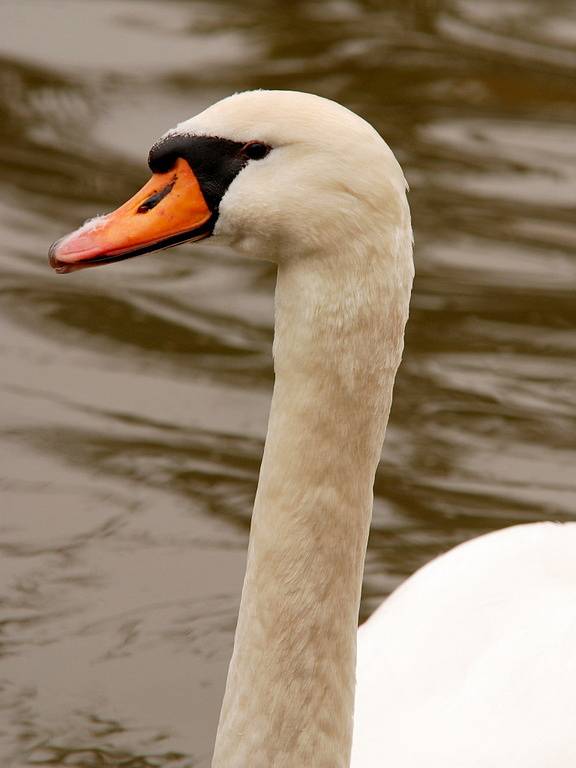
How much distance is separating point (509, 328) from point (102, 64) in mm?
2624

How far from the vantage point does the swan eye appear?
2.42 m

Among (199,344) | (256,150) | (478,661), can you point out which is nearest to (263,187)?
(256,150)

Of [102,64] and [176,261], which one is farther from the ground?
[102,64]

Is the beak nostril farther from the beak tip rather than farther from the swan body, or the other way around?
the swan body

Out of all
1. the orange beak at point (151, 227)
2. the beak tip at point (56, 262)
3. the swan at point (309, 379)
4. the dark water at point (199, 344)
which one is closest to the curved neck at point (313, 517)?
the swan at point (309, 379)

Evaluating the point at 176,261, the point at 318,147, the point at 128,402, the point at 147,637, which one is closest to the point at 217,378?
the point at 128,402

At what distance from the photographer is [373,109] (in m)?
7.38

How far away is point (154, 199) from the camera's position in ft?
8.31

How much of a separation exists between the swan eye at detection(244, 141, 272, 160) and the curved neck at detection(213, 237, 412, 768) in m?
0.16

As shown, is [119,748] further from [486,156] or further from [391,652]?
[486,156]

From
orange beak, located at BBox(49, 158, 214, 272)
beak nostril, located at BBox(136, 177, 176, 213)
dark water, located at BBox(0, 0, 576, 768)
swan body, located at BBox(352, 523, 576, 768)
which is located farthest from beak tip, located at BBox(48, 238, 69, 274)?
dark water, located at BBox(0, 0, 576, 768)

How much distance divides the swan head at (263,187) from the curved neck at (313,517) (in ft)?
0.20

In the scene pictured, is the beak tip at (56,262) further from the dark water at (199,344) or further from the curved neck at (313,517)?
the dark water at (199,344)

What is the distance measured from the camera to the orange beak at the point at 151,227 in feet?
8.20
